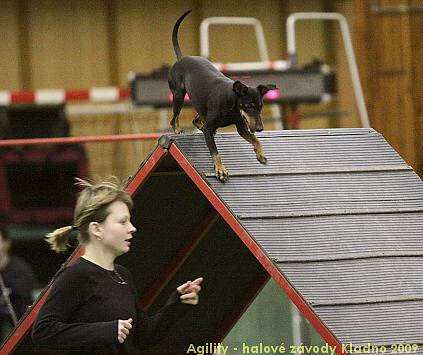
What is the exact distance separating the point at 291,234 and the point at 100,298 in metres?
0.90

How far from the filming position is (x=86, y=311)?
4.34 m

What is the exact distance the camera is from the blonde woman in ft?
13.9

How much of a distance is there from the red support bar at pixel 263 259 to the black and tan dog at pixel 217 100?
10cm

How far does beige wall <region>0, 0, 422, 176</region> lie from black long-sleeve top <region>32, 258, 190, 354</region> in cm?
662

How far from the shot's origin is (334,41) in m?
12.4

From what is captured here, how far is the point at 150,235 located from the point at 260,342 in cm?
170

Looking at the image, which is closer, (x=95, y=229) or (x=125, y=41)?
(x=95, y=229)

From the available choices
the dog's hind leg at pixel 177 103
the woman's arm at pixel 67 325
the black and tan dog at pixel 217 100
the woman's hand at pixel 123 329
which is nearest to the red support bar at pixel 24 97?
the dog's hind leg at pixel 177 103

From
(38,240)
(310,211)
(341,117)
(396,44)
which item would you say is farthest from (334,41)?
(310,211)

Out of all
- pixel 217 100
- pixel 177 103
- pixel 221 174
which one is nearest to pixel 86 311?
pixel 221 174

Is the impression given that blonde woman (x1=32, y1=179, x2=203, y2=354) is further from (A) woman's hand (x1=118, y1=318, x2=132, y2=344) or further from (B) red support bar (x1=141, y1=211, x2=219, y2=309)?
(B) red support bar (x1=141, y1=211, x2=219, y2=309)

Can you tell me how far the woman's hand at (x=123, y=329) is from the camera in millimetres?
4191

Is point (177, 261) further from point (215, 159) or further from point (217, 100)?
point (217, 100)

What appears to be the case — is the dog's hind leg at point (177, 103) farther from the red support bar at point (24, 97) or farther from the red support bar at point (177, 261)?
the red support bar at point (24, 97)
